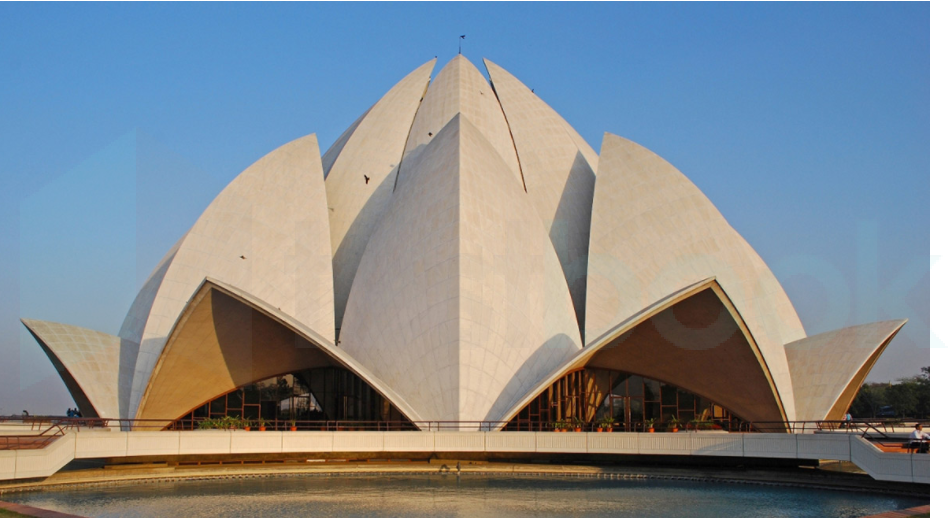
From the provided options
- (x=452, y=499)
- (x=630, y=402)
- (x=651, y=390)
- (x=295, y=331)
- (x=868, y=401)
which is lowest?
(x=868, y=401)

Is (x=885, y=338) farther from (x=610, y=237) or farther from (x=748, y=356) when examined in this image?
(x=610, y=237)

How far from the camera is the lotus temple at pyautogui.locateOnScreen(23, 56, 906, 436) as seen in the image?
23797 millimetres

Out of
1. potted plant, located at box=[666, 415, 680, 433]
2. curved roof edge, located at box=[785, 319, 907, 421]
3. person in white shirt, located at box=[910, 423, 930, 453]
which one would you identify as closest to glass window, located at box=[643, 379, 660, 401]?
potted plant, located at box=[666, 415, 680, 433]

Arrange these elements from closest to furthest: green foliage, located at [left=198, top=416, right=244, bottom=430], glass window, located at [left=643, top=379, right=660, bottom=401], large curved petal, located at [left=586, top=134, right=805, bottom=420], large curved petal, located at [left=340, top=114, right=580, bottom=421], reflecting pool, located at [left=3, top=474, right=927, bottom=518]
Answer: reflecting pool, located at [left=3, top=474, right=927, bottom=518] → green foliage, located at [left=198, top=416, right=244, bottom=430] → large curved petal, located at [left=340, top=114, right=580, bottom=421] → large curved petal, located at [left=586, top=134, right=805, bottom=420] → glass window, located at [left=643, top=379, right=660, bottom=401]

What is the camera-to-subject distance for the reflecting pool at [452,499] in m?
14.2

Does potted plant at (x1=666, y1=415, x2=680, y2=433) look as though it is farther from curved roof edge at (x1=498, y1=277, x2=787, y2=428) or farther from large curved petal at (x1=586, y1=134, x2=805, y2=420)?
large curved petal at (x1=586, y1=134, x2=805, y2=420)

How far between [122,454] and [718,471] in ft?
45.8

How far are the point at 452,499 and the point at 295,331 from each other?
9302mm

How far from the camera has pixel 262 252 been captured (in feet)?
90.8

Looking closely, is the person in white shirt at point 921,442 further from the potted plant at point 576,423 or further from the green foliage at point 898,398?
the green foliage at point 898,398

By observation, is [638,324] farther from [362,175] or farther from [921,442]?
[362,175]

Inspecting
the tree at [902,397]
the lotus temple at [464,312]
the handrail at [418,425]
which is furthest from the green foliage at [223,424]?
the tree at [902,397]

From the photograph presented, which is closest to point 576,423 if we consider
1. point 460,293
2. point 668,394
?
point 668,394

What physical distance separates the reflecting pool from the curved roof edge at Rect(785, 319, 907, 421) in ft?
32.7
